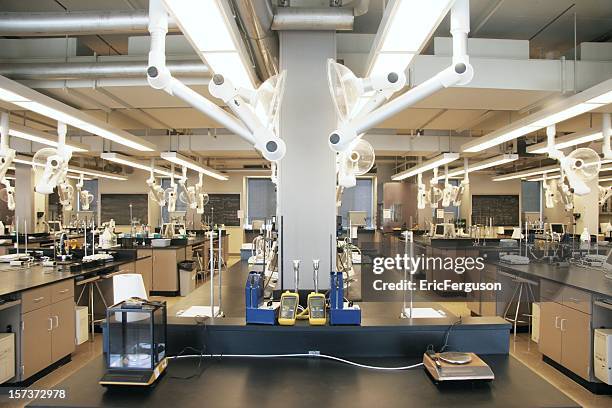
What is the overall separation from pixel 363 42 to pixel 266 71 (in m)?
0.98

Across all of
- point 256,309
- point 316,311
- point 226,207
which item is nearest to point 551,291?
point 316,311

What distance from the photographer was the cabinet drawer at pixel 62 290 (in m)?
3.87

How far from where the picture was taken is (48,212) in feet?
38.9

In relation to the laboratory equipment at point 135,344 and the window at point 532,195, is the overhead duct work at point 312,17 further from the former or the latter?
the window at point 532,195

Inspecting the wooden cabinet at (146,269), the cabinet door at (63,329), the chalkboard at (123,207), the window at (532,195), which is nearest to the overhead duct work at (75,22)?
the cabinet door at (63,329)

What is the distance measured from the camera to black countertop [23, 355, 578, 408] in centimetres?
159

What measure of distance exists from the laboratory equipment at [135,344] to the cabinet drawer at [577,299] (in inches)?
135

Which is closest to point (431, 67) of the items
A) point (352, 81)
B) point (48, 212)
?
point (352, 81)

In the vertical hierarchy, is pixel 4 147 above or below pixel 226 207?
above

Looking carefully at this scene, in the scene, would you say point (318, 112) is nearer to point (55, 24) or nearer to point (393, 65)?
point (393, 65)

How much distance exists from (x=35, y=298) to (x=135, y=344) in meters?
2.26

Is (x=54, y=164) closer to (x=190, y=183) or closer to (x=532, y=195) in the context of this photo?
(x=190, y=183)

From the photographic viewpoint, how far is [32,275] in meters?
4.20

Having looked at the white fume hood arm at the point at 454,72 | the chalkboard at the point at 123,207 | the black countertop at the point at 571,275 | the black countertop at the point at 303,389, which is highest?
the white fume hood arm at the point at 454,72
